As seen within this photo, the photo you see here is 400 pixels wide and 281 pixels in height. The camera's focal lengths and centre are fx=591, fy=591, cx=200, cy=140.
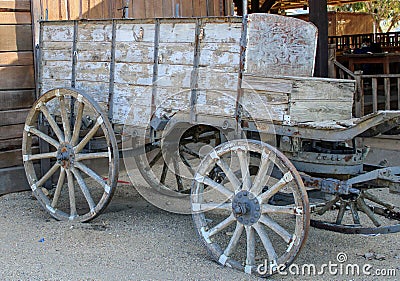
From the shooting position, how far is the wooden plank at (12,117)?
6797 mm

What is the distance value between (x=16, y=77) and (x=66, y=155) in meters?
1.79

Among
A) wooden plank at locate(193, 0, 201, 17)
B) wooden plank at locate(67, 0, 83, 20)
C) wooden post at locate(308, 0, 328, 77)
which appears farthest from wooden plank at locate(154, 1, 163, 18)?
wooden post at locate(308, 0, 328, 77)

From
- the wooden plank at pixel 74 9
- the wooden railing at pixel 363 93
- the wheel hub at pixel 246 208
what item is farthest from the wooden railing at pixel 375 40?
the wheel hub at pixel 246 208

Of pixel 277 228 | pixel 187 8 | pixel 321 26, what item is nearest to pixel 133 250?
pixel 277 228

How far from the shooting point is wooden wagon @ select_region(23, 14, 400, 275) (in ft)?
14.3

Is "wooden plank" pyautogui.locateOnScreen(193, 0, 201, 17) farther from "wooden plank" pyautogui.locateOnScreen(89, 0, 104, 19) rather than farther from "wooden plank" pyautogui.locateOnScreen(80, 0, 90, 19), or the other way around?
"wooden plank" pyautogui.locateOnScreen(80, 0, 90, 19)

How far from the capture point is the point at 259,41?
467 cm

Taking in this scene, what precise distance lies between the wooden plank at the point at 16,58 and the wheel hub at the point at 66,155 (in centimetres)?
172

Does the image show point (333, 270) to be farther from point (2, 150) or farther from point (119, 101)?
point (2, 150)

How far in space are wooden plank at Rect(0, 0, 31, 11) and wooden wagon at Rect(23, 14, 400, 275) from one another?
0.91 m

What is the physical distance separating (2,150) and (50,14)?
1.71 m

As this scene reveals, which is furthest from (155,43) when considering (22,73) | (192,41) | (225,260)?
(22,73)

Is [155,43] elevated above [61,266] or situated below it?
above

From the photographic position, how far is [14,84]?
689 centimetres
